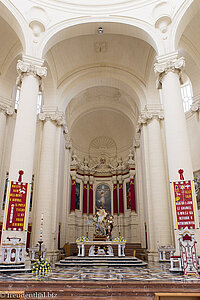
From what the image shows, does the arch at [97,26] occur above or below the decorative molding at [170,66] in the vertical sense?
above

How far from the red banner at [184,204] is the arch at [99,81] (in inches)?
332

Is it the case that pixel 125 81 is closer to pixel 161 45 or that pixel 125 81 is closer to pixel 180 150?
pixel 161 45

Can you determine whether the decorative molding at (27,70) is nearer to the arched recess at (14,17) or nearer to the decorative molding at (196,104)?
the arched recess at (14,17)

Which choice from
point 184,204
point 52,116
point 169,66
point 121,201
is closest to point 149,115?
point 169,66

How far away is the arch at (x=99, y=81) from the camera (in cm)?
1567

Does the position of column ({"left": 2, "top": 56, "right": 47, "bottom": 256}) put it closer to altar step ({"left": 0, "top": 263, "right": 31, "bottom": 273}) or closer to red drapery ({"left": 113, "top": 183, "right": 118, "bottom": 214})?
altar step ({"left": 0, "top": 263, "right": 31, "bottom": 273})

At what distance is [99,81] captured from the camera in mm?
17141

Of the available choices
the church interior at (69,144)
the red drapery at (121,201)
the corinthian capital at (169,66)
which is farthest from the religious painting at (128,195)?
the corinthian capital at (169,66)

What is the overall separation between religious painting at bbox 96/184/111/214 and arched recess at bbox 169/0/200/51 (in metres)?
15.1

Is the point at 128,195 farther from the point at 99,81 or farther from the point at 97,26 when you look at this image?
the point at 97,26

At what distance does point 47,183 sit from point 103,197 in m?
10.3

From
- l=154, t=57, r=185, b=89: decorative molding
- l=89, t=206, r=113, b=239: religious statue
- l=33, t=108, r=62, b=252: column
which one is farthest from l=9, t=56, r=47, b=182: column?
l=89, t=206, r=113, b=239: religious statue

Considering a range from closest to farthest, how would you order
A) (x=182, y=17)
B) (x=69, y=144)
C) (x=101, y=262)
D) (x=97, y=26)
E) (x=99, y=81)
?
1. (x=101, y=262)
2. (x=182, y=17)
3. (x=97, y=26)
4. (x=99, y=81)
5. (x=69, y=144)

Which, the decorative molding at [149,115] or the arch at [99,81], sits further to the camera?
the arch at [99,81]
